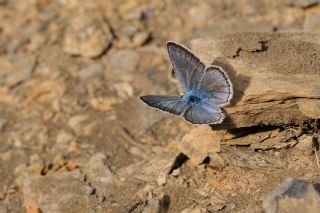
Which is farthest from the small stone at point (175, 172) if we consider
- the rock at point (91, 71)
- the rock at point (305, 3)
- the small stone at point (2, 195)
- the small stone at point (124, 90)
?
the rock at point (305, 3)

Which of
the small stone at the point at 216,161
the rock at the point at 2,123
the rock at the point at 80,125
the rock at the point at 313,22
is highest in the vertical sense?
the rock at the point at 313,22

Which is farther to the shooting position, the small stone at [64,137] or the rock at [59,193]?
the small stone at [64,137]

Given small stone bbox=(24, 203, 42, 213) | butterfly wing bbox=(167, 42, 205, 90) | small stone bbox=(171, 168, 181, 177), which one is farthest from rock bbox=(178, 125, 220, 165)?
small stone bbox=(24, 203, 42, 213)

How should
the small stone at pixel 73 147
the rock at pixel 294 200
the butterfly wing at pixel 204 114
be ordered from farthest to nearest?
1. the small stone at pixel 73 147
2. the butterfly wing at pixel 204 114
3. the rock at pixel 294 200

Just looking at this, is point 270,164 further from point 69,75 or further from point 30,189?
point 69,75

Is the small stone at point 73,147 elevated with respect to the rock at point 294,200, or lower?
lower

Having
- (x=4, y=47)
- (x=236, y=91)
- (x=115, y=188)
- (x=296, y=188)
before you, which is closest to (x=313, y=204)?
(x=296, y=188)

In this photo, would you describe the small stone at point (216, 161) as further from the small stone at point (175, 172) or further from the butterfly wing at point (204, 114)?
the butterfly wing at point (204, 114)

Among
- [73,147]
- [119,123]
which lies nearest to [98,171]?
[73,147]

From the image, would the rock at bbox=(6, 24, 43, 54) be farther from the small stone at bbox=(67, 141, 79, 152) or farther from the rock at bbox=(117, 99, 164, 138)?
the small stone at bbox=(67, 141, 79, 152)
